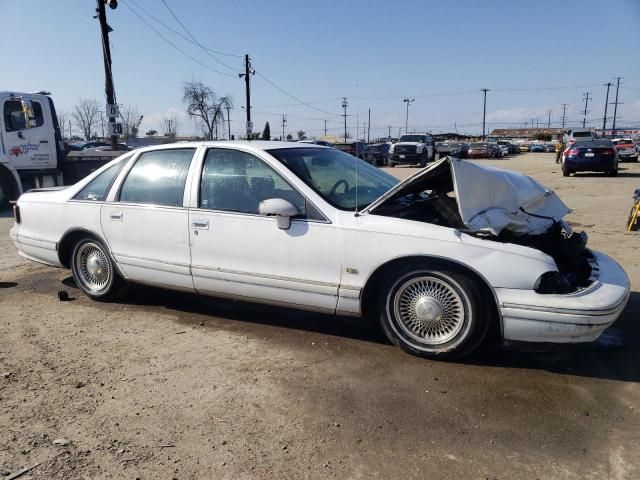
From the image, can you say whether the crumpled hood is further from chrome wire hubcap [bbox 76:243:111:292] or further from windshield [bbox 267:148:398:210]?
chrome wire hubcap [bbox 76:243:111:292]

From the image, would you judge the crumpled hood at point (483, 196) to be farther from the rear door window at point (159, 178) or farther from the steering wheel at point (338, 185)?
the rear door window at point (159, 178)

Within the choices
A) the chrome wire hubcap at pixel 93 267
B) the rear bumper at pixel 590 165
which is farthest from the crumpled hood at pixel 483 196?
the rear bumper at pixel 590 165

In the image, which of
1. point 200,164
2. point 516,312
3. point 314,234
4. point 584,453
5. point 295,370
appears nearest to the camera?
point 584,453

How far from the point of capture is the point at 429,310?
11.2 feet

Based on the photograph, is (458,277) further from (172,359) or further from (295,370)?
(172,359)

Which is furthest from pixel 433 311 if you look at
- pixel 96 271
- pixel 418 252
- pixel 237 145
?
pixel 96 271

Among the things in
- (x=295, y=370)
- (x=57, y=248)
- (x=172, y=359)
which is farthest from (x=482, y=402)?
(x=57, y=248)

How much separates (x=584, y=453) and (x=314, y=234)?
81.9 inches

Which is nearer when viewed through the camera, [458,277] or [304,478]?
[304,478]

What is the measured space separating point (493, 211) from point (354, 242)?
972 millimetres

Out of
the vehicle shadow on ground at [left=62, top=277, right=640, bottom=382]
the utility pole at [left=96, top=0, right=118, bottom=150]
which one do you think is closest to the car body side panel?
the vehicle shadow on ground at [left=62, top=277, right=640, bottom=382]

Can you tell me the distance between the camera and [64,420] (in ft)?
9.20

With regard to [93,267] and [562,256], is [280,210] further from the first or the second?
[93,267]

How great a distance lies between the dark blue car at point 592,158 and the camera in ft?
64.1
